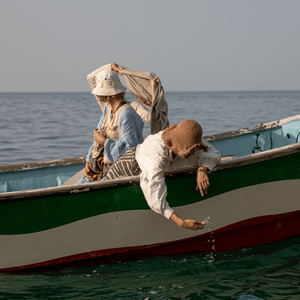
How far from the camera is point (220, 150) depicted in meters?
5.78

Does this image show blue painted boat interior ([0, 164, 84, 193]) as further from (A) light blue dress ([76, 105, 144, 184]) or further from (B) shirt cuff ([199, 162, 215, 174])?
(B) shirt cuff ([199, 162, 215, 174])

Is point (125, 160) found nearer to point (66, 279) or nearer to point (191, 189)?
point (191, 189)

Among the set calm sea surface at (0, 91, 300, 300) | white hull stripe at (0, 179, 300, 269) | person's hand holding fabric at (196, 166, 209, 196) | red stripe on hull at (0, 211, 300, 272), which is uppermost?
person's hand holding fabric at (196, 166, 209, 196)

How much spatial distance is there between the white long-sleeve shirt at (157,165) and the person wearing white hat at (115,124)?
1.07ft

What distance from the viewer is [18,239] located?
10.7 ft

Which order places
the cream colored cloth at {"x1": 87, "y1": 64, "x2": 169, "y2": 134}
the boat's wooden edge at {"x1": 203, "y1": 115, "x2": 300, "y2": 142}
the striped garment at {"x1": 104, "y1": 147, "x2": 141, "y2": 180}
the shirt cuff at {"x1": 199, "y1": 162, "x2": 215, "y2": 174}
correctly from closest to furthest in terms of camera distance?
the shirt cuff at {"x1": 199, "y1": 162, "x2": 215, "y2": 174} → the striped garment at {"x1": 104, "y1": 147, "x2": 141, "y2": 180} → the cream colored cloth at {"x1": 87, "y1": 64, "x2": 169, "y2": 134} → the boat's wooden edge at {"x1": 203, "y1": 115, "x2": 300, "y2": 142}

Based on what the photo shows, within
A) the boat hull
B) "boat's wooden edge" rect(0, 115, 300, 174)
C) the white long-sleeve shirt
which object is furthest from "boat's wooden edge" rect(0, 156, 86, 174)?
the white long-sleeve shirt

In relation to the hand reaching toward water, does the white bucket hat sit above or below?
above

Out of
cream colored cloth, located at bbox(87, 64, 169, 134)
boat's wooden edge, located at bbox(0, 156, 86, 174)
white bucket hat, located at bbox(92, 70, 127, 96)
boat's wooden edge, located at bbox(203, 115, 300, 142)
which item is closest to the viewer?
white bucket hat, located at bbox(92, 70, 127, 96)

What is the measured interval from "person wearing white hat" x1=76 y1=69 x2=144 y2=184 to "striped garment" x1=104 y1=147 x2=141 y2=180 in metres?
0.14

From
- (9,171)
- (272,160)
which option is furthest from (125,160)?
(9,171)

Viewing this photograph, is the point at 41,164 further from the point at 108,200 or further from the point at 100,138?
the point at 108,200

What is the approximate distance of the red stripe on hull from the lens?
Result: 3520 mm

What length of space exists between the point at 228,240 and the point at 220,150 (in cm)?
216
